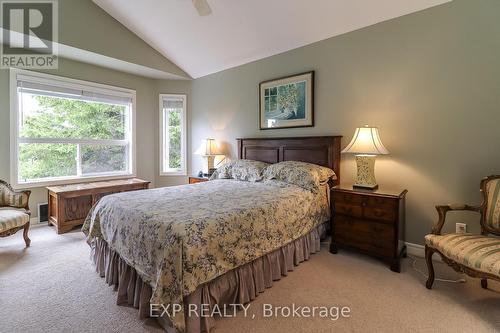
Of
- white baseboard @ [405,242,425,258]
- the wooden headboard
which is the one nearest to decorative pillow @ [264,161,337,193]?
the wooden headboard

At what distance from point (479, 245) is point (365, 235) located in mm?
887

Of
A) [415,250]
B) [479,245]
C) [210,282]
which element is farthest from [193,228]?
[415,250]

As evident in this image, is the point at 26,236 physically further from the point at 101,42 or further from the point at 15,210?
the point at 101,42

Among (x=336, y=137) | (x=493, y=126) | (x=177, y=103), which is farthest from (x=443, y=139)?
(x=177, y=103)

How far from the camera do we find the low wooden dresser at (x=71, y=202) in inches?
135

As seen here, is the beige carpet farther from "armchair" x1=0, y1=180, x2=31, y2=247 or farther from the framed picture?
the framed picture

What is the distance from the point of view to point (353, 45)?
306 cm

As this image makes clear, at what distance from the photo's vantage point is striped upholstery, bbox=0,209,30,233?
8.39 ft

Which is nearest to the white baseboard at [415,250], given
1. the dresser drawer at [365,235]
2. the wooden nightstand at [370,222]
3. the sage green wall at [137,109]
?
the wooden nightstand at [370,222]

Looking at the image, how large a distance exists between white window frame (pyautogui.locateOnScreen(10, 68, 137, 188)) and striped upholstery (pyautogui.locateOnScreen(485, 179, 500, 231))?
503 cm

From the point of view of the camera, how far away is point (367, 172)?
2.74 m

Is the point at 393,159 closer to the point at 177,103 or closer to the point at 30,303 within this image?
the point at 30,303

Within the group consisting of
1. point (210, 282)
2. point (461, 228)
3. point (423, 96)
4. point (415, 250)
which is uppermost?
point (423, 96)

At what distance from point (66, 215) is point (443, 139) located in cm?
473
